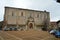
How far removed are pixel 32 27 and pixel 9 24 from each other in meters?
7.15

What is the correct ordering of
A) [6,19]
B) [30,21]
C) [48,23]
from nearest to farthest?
[6,19], [30,21], [48,23]

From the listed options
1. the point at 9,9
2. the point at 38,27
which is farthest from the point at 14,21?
the point at 38,27

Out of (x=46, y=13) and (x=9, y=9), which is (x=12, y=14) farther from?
(x=46, y=13)

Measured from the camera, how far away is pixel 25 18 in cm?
2964

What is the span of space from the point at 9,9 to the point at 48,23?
13626 millimetres

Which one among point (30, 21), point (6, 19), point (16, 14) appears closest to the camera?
point (6, 19)

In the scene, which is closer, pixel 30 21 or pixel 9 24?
pixel 9 24

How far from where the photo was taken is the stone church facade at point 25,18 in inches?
1059

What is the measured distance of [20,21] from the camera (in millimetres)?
28688

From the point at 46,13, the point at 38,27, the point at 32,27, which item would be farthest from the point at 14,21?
the point at 46,13

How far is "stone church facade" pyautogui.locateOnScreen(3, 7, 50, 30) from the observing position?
88.3 ft

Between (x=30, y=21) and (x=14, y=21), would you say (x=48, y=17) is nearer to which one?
(x=30, y=21)

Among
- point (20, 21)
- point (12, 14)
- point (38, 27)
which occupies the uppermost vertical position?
point (12, 14)

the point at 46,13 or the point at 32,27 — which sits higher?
the point at 46,13
